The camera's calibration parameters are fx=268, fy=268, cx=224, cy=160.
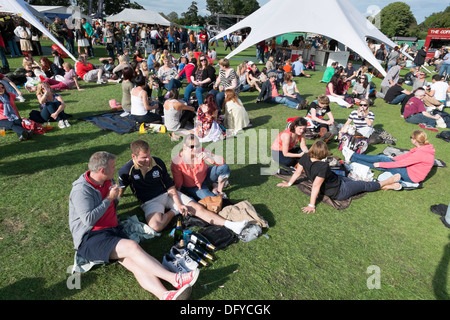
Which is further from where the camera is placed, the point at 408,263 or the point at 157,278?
the point at 408,263

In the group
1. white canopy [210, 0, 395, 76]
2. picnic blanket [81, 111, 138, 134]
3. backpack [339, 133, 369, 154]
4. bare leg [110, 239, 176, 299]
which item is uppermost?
white canopy [210, 0, 395, 76]

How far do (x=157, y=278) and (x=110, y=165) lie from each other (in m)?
1.42

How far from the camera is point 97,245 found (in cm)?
311

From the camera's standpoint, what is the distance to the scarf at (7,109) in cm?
647

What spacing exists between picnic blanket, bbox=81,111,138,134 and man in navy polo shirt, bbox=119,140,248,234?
372cm

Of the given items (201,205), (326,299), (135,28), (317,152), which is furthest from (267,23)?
(135,28)

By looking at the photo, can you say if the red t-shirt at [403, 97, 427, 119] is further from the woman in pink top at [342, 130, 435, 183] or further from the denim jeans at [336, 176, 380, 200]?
the denim jeans at [336, 176, 380, 200]

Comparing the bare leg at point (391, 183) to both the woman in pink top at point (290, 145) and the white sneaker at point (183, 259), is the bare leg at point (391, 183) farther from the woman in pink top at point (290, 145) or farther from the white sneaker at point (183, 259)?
the white sneaker at point (183, 259)

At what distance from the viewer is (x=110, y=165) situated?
3.17 metres

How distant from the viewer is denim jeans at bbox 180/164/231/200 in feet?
15.0

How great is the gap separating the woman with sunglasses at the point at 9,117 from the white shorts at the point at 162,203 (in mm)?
4467

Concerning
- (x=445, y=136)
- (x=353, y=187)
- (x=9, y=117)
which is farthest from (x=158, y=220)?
(x=445, y=136)

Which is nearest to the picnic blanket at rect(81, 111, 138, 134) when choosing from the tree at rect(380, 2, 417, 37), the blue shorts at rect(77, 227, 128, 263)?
the blue shorts at rect(77, 227, 128, 263)

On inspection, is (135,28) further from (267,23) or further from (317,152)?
(317,152)
